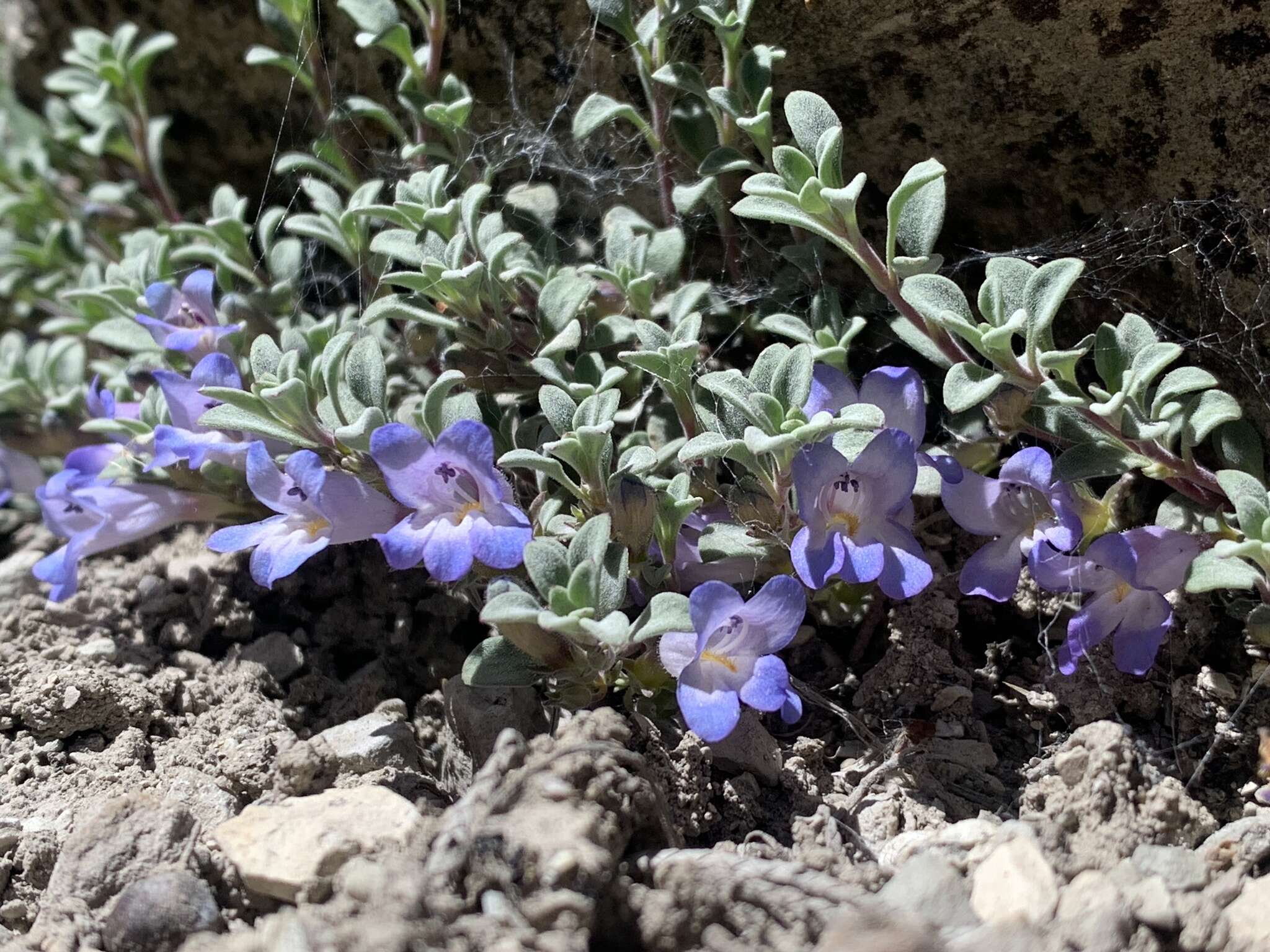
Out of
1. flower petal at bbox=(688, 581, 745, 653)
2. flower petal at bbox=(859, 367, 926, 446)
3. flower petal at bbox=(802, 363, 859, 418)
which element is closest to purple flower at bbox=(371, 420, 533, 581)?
flower petal at bbox=(688, 581, 745, 653)

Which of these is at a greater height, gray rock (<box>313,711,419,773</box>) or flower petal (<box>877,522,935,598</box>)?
flower petal (<box>877,522,935,598</box>)

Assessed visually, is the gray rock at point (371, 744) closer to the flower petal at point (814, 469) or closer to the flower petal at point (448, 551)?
the flower petal at point (448, 551)

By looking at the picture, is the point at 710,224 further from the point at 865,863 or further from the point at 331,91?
the point at 865,863

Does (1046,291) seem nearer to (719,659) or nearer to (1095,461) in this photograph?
(1095,461)

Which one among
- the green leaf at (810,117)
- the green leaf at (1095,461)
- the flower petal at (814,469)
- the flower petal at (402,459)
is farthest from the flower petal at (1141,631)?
the flower petal at (402,459)

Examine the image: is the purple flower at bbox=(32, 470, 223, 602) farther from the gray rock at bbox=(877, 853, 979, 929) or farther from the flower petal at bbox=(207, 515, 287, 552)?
the gray rock at bbox=(877, 853, 979, 929)

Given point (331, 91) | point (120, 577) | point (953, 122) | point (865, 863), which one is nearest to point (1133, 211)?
point (953, 122)
